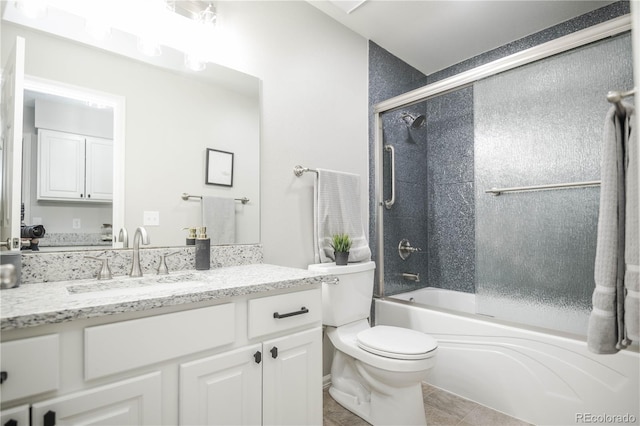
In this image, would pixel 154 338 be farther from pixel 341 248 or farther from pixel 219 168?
pixel 341 248

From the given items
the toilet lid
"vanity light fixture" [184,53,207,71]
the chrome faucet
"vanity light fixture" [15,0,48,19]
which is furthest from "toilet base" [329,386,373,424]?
"vanity light fixture" [15,0,48,19]

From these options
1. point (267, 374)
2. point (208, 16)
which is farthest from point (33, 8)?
point (267, 374)

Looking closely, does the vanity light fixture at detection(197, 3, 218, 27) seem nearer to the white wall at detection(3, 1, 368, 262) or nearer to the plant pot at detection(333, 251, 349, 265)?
the white wall at detection(3, 1, 368, 262)

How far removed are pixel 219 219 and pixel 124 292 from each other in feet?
1.72

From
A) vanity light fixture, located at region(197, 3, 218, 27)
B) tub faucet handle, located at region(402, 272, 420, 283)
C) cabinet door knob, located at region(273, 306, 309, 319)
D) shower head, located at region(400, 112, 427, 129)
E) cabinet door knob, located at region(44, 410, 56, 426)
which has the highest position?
vanity light fixture, located at region(197, 3, 218, 27)

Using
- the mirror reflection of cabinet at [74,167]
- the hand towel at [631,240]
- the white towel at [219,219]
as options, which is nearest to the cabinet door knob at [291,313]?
the white towel at [219,219]

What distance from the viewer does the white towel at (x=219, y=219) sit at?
147cm

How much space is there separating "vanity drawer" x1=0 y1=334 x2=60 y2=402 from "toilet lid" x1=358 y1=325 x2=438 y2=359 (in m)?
1.17

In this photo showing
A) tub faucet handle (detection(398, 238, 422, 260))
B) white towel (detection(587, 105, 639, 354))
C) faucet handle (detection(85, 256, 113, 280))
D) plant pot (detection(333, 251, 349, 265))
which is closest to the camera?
white towel (detection(587, 105, 639, 354))

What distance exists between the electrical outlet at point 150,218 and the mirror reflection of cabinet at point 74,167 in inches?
5.7

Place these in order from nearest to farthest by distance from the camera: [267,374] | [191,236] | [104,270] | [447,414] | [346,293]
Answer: [267,374]
[104,270]
[191,236]
[447,414]
[346,293]

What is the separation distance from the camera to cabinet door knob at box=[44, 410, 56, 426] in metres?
0.68

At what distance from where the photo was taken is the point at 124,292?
1.09m

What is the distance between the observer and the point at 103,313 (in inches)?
29.6
